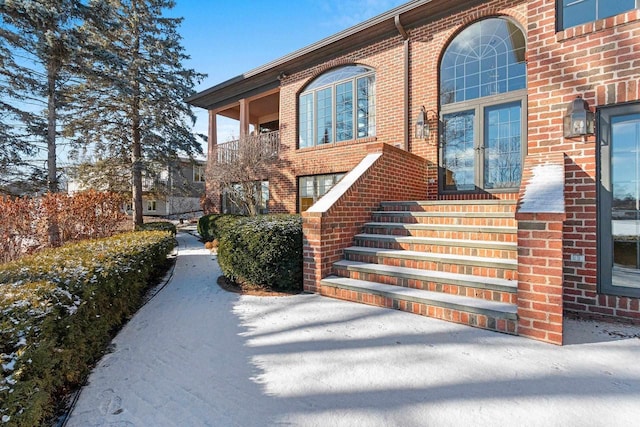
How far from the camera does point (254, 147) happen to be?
920cm

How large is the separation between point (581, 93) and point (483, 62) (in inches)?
131

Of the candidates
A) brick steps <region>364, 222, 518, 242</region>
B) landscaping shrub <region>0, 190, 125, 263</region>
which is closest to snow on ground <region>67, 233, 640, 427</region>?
brick steps <region>364, 222, 518, 242</region>

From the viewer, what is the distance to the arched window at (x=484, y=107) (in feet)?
18.9

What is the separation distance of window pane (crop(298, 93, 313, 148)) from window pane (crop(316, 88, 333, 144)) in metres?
0.30

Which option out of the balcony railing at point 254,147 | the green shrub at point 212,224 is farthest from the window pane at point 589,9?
the green shrub at point 212,224

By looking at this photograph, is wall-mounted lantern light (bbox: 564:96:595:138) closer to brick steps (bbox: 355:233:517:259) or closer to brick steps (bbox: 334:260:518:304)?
brick steps (bbox: 355:233:517:259)

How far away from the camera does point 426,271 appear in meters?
3.75

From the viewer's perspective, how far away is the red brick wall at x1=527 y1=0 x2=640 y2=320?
314 cm

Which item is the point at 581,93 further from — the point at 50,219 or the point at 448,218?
the point at 50,219

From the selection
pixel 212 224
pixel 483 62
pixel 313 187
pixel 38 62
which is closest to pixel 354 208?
pixel 483 62

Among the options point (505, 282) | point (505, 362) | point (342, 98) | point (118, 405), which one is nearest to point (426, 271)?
point (505, 282)

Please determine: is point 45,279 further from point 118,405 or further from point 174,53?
point 174,53

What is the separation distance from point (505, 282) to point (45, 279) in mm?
4392

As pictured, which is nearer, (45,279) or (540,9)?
(45,279)
